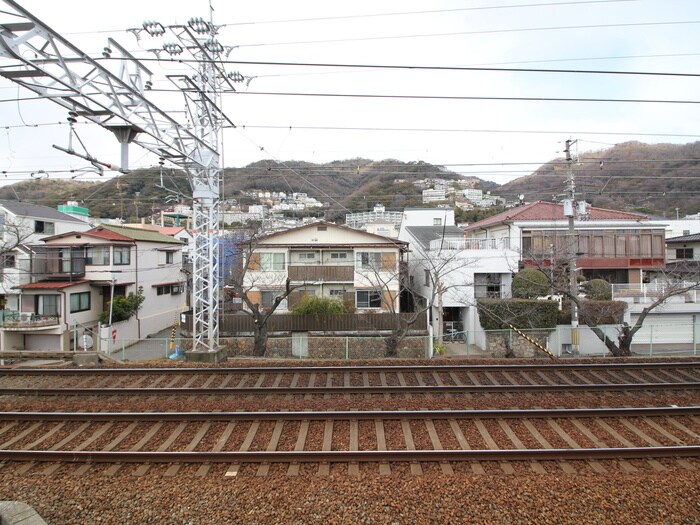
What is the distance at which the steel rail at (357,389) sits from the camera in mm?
7070

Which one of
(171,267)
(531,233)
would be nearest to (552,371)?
(531,233)

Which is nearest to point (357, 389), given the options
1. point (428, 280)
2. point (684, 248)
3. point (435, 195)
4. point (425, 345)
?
point (425, 345)

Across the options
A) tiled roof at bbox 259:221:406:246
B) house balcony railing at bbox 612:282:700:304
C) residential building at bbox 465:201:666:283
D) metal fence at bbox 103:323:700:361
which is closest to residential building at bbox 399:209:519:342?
metal fence at bbox 103:323:700:361

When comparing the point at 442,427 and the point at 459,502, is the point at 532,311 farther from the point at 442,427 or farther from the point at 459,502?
the point at 459,502

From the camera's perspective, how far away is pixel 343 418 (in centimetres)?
605

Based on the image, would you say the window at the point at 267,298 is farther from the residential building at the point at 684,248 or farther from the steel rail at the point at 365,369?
the residential building at the point at 684,248

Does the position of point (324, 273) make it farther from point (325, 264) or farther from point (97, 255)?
point (97, 255)

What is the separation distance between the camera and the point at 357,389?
23.4 ft

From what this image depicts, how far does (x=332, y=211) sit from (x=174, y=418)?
43.4 m

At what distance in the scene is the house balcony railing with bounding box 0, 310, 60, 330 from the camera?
1672 centimetres

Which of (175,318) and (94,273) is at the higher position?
(94,273)

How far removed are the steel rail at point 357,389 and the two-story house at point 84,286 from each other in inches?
361

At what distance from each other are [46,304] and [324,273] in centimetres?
1247

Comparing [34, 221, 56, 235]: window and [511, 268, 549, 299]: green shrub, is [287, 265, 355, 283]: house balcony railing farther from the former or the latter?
[34, 221, 56, 235]: window
